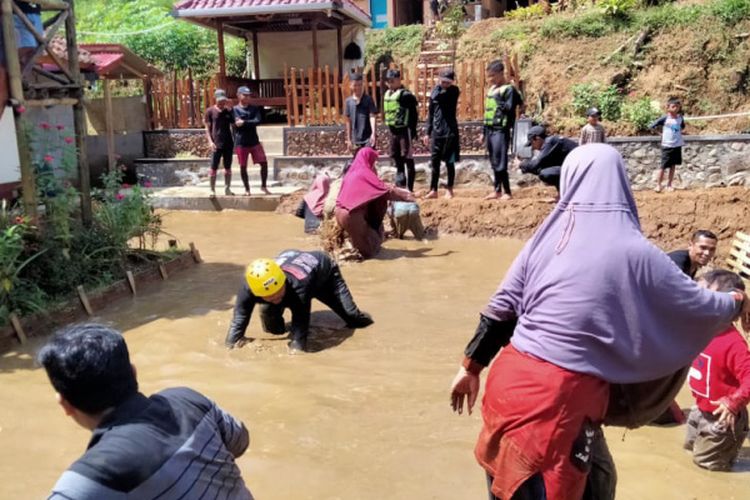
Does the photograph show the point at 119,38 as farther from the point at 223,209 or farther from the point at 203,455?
the point at 203,455

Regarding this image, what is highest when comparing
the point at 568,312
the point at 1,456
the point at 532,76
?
→ the point at 532,76

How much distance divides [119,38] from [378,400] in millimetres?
26896

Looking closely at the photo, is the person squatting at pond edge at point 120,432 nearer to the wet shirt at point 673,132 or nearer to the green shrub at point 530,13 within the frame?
the wet shirt at point 673,132

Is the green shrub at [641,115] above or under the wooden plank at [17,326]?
above

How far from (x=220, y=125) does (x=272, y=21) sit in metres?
7.20

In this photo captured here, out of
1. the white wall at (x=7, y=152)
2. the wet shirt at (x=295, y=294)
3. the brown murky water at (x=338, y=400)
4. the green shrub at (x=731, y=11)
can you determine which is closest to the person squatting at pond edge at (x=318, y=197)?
the brown murky water at (x=338, y=400)

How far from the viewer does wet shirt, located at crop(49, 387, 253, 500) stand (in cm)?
177

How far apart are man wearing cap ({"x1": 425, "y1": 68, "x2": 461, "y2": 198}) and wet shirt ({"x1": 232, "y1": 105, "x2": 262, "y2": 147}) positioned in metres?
2.98

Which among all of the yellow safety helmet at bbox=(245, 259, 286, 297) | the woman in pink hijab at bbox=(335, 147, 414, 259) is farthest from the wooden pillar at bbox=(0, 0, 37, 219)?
the woman in pink hijab at bbox=(335, 147, 414, 259)

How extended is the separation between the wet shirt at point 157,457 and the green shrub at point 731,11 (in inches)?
641

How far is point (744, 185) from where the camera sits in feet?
35.4

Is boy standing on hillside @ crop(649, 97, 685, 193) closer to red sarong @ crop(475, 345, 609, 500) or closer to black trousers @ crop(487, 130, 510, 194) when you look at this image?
black trousers @ crop(487, 130, 510, 194)

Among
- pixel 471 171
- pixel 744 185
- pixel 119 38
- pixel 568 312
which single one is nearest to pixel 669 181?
pixel 744 185

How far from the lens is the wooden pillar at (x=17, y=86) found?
659 centimetres
